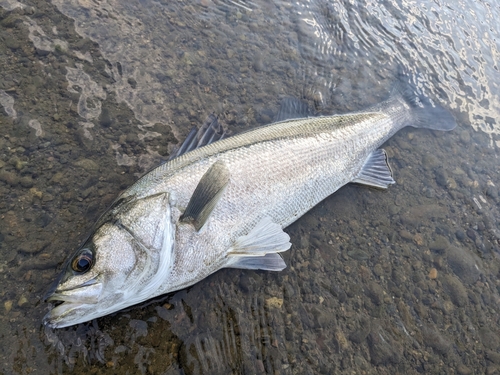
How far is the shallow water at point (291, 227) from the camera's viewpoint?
277cm

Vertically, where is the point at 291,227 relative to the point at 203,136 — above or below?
below

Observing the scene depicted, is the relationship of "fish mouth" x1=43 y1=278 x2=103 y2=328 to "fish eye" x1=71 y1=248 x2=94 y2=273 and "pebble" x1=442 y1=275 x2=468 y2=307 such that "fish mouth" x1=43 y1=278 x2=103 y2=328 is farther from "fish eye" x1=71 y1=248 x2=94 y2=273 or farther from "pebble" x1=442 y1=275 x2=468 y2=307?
"pebble" x1=442 y1=275 x2=468 y2=307

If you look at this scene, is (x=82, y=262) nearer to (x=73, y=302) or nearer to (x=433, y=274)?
(x=73, y=302)

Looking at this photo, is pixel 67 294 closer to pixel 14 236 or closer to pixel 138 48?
pixel 14 236

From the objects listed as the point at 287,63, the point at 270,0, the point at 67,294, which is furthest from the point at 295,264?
the point at 270,0

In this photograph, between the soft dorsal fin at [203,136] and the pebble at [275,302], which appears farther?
the soft dorsal fin at [203,136]

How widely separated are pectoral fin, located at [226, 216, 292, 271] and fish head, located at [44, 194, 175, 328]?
1.85ft

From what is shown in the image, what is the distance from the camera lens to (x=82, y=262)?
93.5 inches

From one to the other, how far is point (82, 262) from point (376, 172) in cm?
299

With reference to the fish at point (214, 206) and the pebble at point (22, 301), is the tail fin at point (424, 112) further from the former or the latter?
the pebble at point (22, 301)

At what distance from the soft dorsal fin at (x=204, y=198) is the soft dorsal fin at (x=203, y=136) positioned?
2.01 feet

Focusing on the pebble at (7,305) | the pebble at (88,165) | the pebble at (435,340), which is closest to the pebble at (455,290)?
the pebble at (435,340)

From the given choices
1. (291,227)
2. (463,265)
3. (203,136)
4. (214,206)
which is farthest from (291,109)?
(463,265)

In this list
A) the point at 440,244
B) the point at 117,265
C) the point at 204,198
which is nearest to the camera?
the point at 117,265
